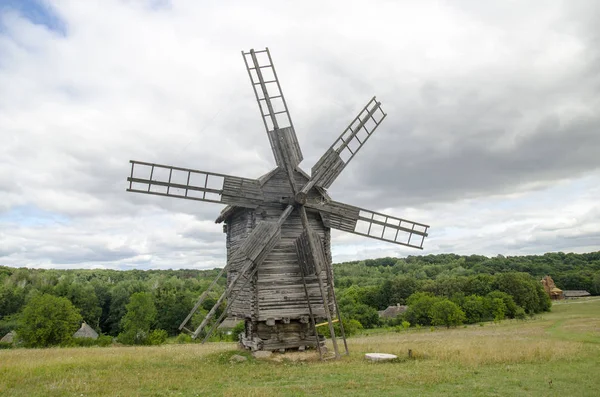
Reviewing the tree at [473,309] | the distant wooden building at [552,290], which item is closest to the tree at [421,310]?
the tree at [473,309]

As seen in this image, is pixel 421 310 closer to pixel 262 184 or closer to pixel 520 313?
pixel 520 313

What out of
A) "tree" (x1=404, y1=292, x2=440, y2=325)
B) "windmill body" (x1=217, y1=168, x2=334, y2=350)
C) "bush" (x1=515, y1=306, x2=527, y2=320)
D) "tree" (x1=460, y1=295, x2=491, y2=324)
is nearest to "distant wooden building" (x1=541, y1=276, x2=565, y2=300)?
"bush" (x1=515, y1=306, x2=527, y2=320)

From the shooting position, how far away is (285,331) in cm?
1875

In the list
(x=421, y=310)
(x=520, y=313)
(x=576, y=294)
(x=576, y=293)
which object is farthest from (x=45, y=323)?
(x=576, y=293)

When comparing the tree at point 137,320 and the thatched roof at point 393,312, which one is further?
the thatched roof at point 393,312

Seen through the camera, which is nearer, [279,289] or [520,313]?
[279,289]

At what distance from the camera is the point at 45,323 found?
40.1 meters

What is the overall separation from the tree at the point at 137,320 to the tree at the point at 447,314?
110 ft

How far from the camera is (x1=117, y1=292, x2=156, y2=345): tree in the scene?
4327cm

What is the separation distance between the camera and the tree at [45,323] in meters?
39.9

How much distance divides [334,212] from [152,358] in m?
10.2

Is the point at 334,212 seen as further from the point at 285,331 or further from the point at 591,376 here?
the point at 591,376

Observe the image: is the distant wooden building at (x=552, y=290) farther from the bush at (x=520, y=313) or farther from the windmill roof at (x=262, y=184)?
A: the windmill roof at (x=262, y=184)

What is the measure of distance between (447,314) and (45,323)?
143 feet
